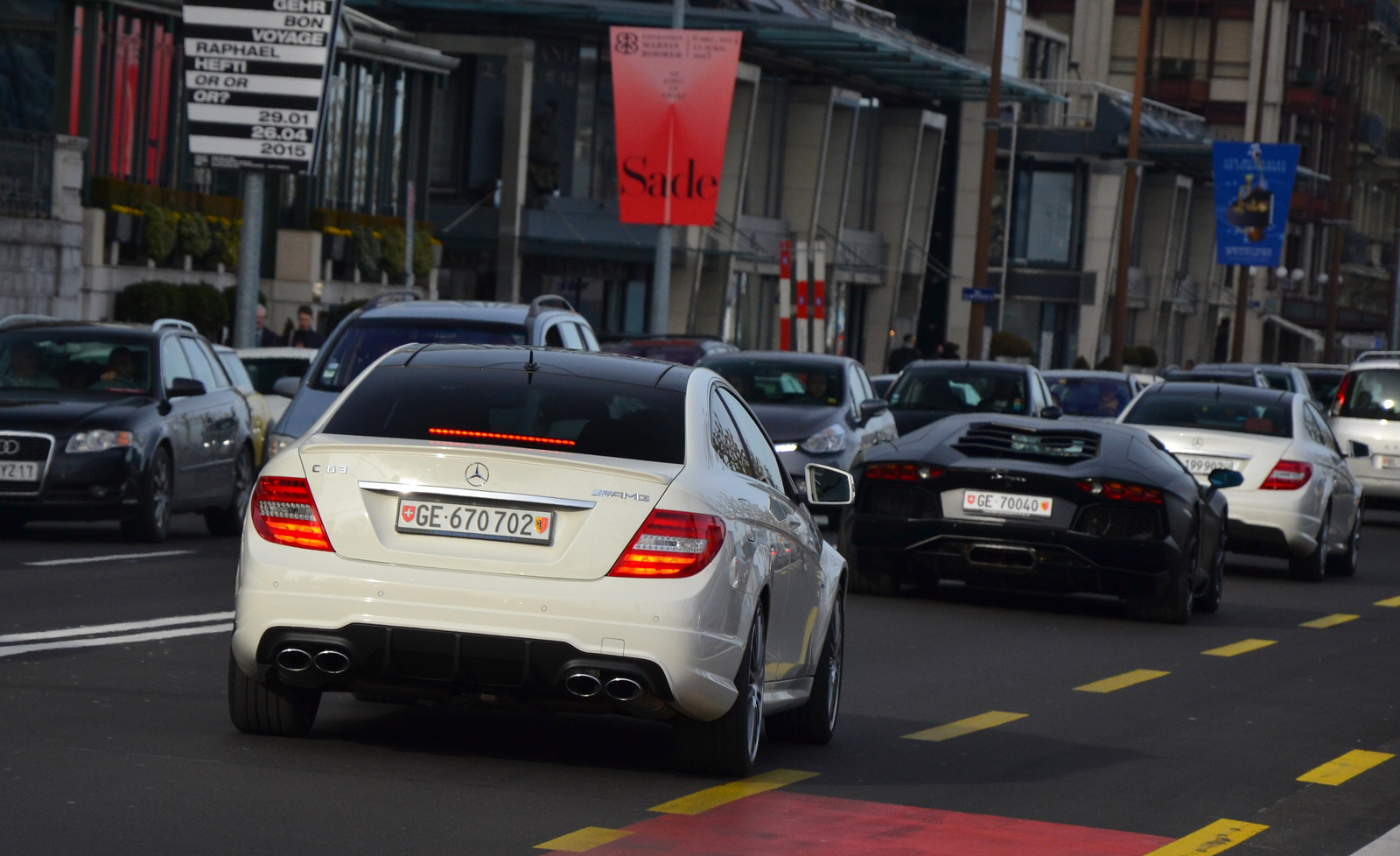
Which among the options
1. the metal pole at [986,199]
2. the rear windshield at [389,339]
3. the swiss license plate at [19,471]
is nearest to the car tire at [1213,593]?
the rear windshield at [389,339]

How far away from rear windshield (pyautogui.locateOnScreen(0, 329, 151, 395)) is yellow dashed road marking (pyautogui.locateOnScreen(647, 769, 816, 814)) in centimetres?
Answer: 1082

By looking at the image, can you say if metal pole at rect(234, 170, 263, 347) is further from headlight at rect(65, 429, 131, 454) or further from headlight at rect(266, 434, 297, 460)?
headlight at rect(266, 434, 297, 460)

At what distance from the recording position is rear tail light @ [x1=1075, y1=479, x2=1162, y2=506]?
1502cm

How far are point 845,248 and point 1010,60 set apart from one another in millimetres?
15239

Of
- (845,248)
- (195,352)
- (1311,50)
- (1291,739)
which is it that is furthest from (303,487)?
(1311,50)

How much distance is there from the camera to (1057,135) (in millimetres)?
81625

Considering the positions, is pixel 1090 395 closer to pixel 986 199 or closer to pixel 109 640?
pixel 986 199

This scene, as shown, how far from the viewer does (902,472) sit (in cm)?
1559

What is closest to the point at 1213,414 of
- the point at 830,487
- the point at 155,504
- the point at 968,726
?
the point at 155,504

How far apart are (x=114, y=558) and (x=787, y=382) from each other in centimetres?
828

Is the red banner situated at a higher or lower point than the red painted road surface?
higher

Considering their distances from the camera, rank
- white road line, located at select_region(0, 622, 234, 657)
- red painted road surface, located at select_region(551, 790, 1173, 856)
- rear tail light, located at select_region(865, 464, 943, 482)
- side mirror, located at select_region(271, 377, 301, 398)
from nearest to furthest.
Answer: red painted road surface, located at select_region(551, 790, 1173, 856) < white road line, located at select_region(0, 622, 234, 657) < rear tail light, located at select_region(865, 464, 943, 482) < side mirror, located at select_region(271, 377, 301, 398)

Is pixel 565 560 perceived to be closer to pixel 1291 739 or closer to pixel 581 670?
pixel 581 670

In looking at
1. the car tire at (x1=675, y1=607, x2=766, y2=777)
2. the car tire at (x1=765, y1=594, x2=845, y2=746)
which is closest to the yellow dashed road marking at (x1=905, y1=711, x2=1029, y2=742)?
the car tire at (x1=765, y1=594, x2=845, y2=746)
